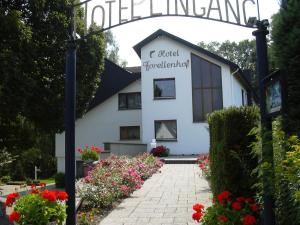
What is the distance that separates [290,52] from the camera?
482 cm

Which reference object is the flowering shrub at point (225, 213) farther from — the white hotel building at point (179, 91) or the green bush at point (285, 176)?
the white hotel building at point (179, 91)

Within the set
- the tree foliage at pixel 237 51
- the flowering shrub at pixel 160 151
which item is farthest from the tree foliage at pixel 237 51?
the flowering shrub at pixel 160 151

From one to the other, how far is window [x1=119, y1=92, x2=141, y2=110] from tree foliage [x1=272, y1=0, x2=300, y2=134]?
2664 centimetres

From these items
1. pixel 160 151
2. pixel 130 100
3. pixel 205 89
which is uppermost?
pixel 205 89

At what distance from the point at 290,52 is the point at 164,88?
24.5 metres

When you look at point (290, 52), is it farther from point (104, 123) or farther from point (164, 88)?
point (104, 123)

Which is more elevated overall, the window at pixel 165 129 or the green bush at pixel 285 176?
the window at pixel 165 129

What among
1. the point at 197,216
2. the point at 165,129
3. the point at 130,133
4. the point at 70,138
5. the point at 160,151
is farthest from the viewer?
the point at 130,133

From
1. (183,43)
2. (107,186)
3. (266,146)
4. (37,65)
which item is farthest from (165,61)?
(266,146)

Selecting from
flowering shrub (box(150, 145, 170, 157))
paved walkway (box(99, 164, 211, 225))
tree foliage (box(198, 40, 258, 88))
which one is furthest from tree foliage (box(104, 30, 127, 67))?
paved walkway (box(99, 164, 211, 225))

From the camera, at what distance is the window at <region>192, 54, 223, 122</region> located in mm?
28484

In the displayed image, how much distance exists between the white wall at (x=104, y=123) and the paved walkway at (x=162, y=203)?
56.6 ft

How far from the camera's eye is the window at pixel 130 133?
3166 cm

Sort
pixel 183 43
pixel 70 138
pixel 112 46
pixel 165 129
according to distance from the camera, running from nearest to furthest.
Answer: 1. pixel 70 138
2. pixel 183 43
3. pixel 165 129
4. pixel 112 46
